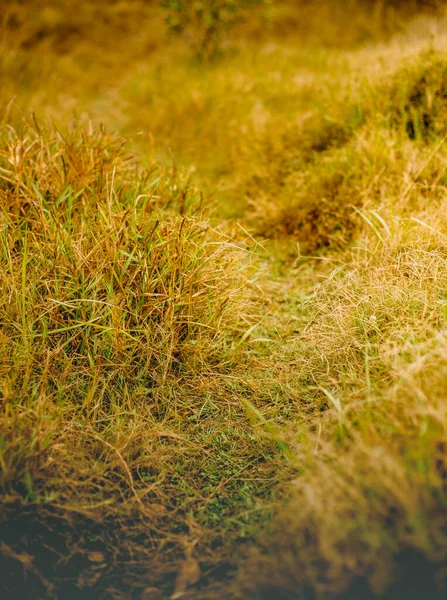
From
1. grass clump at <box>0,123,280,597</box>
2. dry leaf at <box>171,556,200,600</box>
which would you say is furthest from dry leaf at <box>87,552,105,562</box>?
dry leaf at <box>171,556,200,600</box>

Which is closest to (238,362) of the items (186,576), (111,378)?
(111,378)

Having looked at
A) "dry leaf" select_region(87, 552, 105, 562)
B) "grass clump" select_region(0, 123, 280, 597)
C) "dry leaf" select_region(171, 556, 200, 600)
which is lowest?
"dry leaf" select_region(171, 556, 200, 600)

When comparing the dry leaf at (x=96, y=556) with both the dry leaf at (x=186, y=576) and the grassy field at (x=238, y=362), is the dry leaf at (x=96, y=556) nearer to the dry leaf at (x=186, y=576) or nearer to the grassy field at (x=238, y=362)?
the grassy field at (x=238, y=362)

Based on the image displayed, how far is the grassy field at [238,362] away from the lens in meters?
1.36

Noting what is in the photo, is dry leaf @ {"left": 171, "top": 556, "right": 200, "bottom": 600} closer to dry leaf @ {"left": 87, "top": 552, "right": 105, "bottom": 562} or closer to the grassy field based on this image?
the grassy field

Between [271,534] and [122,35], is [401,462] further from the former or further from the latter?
[122,35]

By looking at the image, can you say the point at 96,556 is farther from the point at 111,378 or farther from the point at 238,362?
the point at 238,362

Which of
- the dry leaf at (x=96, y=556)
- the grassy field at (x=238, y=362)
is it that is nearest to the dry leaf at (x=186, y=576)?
the grassy field at (x=238, y=362)

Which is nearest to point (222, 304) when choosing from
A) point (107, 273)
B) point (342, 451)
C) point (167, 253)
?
point (167, 253)

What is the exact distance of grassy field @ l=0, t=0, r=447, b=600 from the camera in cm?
136

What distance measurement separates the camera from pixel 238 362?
7.01 ft

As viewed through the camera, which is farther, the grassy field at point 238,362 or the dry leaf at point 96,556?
the dry leaf at point 96,556

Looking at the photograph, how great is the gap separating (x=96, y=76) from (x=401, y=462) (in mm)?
4961

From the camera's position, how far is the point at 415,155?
2.76 meters
